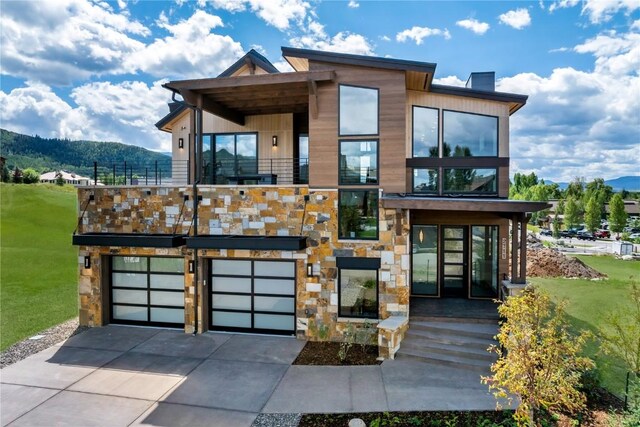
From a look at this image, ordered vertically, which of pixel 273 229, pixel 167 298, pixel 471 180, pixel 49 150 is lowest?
pixel 167 298

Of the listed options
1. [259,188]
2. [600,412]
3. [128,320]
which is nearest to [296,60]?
[259,188]

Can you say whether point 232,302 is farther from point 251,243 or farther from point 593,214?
point 593,214

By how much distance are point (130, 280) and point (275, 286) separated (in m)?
4.64

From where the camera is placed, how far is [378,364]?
821 cm

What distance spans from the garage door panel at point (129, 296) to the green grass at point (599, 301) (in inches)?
425

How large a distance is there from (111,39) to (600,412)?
19820 mm

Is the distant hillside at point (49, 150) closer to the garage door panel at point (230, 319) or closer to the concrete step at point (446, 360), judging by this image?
the garage door panel at point (230, 319)

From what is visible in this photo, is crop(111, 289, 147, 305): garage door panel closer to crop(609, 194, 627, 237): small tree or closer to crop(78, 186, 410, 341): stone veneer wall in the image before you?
crop(78, 186, 410, 341): stone veneer wall

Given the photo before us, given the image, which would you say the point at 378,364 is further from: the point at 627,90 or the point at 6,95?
the point at 6,95

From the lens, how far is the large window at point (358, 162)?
9595mm

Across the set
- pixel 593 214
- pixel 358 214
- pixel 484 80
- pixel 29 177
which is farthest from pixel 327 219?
pixel 593 214

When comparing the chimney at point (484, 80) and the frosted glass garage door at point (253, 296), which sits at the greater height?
the chimney at point (484, 80)

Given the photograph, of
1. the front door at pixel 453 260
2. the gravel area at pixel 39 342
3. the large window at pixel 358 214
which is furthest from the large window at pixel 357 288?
the gravel area at pixel 39 342

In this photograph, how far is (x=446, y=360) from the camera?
8.19 metres
